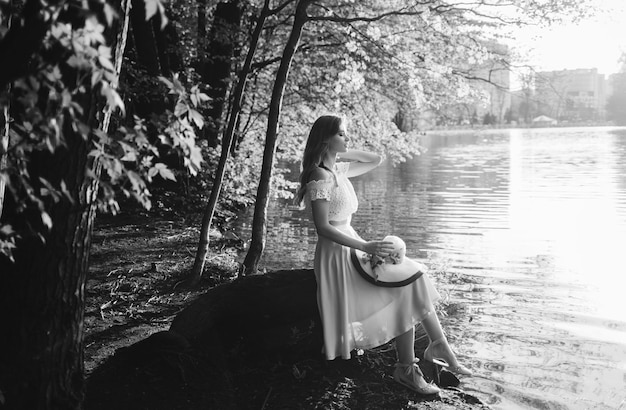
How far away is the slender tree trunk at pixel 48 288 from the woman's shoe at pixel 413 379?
222 cm

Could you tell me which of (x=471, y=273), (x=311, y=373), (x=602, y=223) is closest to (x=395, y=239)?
(x=311, y=373)

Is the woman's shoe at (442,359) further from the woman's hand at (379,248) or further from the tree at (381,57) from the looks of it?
the tree at (381,57)

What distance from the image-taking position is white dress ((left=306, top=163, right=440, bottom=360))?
4.39 m

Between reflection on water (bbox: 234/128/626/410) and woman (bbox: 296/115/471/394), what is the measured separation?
80 centimetres

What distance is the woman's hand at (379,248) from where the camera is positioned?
14.2ft

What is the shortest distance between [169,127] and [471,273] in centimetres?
793

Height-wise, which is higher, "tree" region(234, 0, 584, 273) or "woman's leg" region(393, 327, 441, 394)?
"tree" region(234, 0, 584, 273)

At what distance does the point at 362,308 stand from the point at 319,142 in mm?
1172

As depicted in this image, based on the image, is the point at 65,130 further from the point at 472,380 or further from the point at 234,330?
the point at 472,380

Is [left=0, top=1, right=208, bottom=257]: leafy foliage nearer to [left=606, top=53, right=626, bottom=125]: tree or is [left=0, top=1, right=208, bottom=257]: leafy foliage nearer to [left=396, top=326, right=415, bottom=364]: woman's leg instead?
[left=396, top=326, right=415, bottom=364]: woman's leg

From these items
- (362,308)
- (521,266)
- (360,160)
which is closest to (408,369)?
(362,308)

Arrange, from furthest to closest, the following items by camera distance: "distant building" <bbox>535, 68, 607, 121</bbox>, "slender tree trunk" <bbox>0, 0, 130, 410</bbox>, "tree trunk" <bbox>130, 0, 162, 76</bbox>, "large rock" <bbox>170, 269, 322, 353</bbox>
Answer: "distant building" <bbox>535, 68, 607, 121</bbox> < "tree trunk" <bbox>130, 0, 162, 76</bbox> < "large rock" <bbox>170, 269, 322, 353</bbox> < "slender tree trunk" <bbox>0, 0, 130, 410</bbox>

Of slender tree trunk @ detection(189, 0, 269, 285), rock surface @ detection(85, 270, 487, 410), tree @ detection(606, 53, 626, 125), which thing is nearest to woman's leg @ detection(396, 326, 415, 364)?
rock surface @ detection(85, 270, 487, 410)

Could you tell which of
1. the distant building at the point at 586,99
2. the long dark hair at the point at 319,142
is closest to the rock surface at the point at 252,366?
the long dark hair at the point at 319,142
